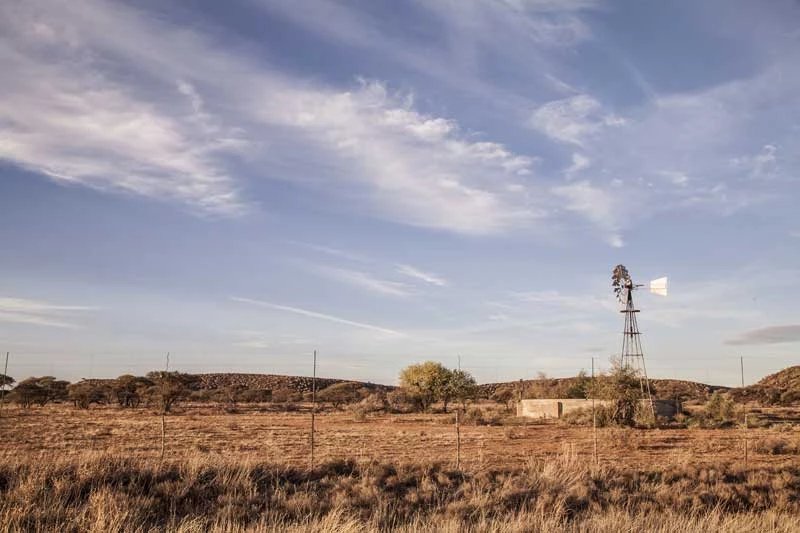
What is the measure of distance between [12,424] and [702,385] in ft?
397

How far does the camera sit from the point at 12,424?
37.1 meters

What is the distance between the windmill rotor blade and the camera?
1570 inches

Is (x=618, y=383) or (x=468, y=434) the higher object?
(x=618, y=383)

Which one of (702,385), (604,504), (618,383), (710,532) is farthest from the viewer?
(702,385)

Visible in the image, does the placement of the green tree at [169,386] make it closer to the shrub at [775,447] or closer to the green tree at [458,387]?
the green tree at [458,387]

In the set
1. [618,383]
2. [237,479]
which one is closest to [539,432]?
[618,383]

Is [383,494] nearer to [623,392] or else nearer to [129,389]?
[623,392]

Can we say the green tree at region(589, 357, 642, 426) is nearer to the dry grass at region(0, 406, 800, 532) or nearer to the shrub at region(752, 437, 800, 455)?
the shrub at region(752, 437, 800, 455)

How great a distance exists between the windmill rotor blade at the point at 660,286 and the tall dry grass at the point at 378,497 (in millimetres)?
21759

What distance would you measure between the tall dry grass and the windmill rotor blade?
71.4 ft

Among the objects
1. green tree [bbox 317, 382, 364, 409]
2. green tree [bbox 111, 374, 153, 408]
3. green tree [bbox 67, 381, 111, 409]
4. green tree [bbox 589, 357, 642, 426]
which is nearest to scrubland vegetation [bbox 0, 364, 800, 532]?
green tree [bbox 589, 357, 642, 426]

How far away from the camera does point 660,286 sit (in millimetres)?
40188

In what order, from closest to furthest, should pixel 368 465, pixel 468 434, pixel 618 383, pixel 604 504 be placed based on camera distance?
pixel 604 504, pixel 368 465, pixel 468 434, pixel 618 383

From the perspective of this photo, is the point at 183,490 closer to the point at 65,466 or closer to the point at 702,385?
the point at 65,466
